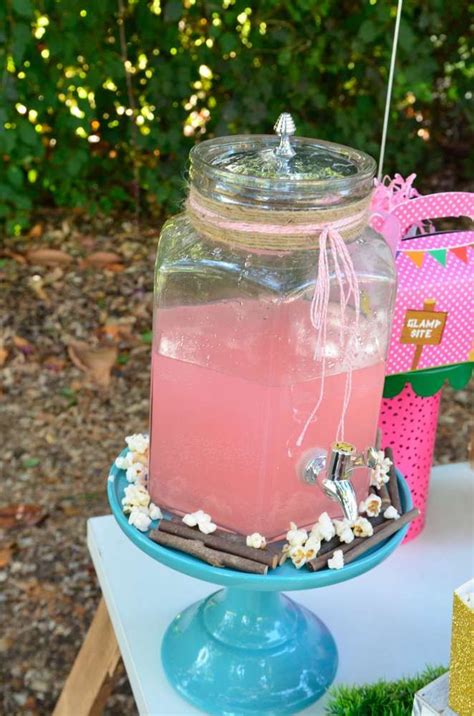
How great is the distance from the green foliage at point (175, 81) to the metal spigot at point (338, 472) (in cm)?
164

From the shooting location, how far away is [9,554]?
1.74m

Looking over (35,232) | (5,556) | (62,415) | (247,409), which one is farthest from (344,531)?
(35,232)

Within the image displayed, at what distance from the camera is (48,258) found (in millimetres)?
2512

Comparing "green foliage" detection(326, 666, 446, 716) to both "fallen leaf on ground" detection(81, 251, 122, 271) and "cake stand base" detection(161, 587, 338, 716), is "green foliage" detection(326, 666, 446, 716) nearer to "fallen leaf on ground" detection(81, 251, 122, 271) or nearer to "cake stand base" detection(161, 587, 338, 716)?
"cake stand base" detection(161, 587, 338, 716)

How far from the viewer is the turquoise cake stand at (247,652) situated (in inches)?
32.0

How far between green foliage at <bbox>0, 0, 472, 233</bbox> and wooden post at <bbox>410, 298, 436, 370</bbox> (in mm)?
1486

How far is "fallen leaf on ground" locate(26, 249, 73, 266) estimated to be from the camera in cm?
250

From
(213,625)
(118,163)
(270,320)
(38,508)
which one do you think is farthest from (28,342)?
(270,320)

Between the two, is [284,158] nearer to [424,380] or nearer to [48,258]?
[424,380]

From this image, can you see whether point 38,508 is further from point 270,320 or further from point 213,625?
point 270,320

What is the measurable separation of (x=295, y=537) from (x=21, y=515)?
1.21 metres

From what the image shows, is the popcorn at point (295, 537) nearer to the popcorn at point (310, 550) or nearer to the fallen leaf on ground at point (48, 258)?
the popcorn at point (310, 550)

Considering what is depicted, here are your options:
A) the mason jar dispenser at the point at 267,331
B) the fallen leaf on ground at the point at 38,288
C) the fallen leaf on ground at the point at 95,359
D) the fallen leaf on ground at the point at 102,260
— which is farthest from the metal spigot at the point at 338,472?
the fallen leaf on ground at the point at 102,260

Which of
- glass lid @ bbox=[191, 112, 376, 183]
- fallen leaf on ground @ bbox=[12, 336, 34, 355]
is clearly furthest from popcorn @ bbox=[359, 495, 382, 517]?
fallen leaf on ground @ bbox=[12, 336, 34, 355]
